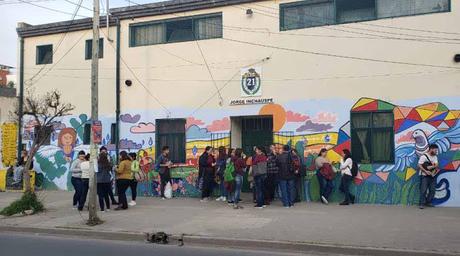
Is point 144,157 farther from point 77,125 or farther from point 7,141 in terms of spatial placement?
point 7,141

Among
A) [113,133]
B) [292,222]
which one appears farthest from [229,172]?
[113,133]

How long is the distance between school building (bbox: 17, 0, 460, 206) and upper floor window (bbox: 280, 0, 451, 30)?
0.03m

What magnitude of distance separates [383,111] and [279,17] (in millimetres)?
4326

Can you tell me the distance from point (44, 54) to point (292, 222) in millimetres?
13213

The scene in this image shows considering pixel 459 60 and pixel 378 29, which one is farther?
pixel 378 29

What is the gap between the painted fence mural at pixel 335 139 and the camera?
1377cm

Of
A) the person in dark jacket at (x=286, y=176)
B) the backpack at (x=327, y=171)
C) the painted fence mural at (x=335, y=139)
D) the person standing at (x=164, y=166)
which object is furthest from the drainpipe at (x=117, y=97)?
the backpack at (x=327, y=171)

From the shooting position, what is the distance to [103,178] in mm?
13820

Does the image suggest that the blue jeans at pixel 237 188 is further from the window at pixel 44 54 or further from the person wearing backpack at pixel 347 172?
the window at pixel 44 54

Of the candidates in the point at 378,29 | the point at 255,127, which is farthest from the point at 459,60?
the point at 255,127

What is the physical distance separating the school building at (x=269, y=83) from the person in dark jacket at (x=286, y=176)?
1.19m

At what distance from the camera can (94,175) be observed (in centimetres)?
1208

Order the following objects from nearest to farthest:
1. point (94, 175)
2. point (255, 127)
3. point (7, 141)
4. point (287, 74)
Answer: point (94, 175) < point (287, 74) < point (255, 127) < point (7, 141)

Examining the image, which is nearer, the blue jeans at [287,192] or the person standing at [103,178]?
the person standing at [103,178]
